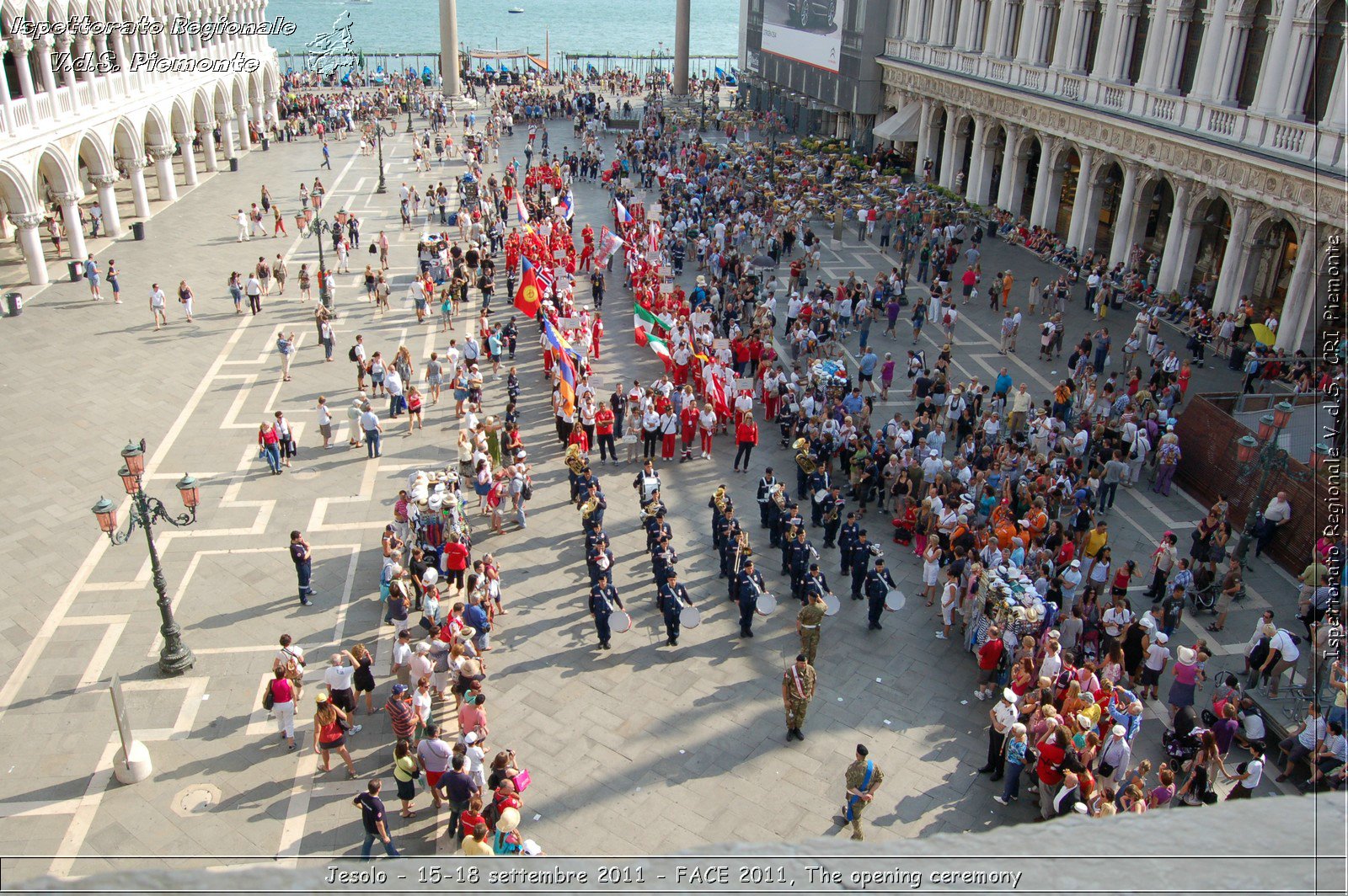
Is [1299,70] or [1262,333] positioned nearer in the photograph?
[1262,333]

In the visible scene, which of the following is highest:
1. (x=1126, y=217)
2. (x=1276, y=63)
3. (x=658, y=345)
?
(x=1276, y=63)

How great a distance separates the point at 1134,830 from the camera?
2.49 metres

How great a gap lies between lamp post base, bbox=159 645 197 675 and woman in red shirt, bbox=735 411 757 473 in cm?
1098

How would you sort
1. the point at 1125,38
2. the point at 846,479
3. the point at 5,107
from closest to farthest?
1. the point at 846,479
2. the point at 5,107
3. the point at 1125,38

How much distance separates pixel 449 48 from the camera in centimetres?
6588

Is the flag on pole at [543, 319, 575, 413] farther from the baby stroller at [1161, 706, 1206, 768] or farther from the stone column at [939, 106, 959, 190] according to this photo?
the stone column at [939, 106, 959, 190]

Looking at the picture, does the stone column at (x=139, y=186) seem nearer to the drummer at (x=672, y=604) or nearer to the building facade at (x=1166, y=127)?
the building facade at (x=1166, y=127)

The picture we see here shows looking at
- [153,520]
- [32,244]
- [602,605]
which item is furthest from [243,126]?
[602,605]

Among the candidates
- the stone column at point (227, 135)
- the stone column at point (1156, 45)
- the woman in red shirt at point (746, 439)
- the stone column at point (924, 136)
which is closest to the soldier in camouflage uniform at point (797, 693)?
the woman in red shirt at point (746, 439)

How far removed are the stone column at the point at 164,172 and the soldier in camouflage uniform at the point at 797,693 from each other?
39.9 metres

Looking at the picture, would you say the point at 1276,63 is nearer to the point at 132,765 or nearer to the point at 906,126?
the point at 906,126

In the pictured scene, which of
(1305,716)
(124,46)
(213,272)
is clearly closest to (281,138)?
(124,46)

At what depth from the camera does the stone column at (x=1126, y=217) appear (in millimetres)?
31781

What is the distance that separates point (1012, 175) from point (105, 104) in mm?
35203
